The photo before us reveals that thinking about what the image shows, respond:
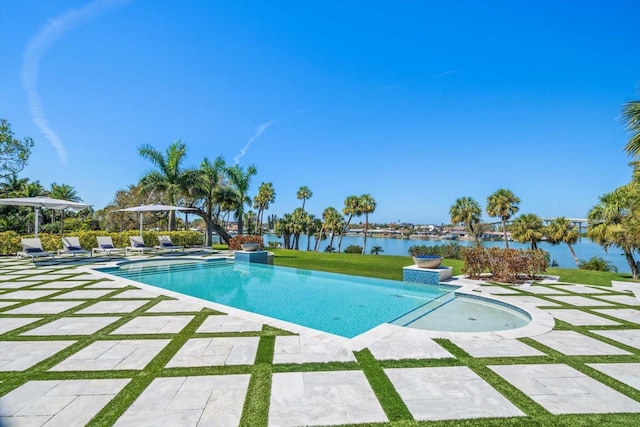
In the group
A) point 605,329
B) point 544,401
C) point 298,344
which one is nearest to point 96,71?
point 298,344

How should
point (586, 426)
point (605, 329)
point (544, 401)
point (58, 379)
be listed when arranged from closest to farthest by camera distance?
1. point (586, 426)
2. point (544, 401)
3. point (58, 379)
4. point (605, 329)

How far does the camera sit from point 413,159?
29328 millimetres

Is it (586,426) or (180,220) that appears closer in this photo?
(586,426)

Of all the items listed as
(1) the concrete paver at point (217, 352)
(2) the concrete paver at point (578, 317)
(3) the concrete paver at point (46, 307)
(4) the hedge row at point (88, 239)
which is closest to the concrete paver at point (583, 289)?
(2) the concrete paver at point (578, 317)

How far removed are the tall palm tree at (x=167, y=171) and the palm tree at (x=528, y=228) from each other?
1021 inches

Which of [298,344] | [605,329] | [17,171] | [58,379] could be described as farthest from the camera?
[17,171]

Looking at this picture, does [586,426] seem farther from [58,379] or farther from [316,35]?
[316,35]

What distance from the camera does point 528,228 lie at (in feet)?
78.8

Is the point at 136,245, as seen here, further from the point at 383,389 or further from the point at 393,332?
the point at 383,389

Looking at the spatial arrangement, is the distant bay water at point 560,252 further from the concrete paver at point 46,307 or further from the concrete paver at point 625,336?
the concrete paver at point 46,307

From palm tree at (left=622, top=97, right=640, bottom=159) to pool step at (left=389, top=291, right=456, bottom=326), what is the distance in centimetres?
531

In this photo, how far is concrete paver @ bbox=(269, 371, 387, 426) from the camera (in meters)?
2.31

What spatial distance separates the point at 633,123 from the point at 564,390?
7.67 m

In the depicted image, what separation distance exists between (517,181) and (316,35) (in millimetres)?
20417
